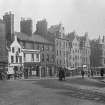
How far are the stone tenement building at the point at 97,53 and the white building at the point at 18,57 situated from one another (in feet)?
132

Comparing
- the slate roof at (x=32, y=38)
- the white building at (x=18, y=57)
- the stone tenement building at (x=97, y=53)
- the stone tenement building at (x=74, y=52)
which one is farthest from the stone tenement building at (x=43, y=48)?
the stone tenement building at (x=97, y=53)

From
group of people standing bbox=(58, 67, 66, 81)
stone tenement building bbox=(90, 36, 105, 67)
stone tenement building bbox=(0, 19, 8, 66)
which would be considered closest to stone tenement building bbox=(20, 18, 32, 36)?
stone tenement building bbox=(0, 19, 8, 66)

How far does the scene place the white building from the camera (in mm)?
58344

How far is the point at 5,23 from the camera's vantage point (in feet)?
197

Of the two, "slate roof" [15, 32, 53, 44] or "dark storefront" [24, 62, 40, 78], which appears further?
"slate roof" [15, 32, 53, 44]

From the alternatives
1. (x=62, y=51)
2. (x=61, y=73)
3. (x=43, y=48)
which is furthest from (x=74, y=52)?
(x=61, y=73)

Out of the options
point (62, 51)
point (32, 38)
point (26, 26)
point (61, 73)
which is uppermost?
point (26, 26)

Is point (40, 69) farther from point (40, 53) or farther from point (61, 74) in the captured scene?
point (61, 74)

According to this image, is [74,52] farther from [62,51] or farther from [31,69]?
[31,69]

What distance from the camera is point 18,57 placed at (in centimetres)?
6028

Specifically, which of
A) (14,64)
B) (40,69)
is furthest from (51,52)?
(14,64)

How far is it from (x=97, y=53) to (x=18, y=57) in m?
48.1

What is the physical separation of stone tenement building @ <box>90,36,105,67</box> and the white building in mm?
40300

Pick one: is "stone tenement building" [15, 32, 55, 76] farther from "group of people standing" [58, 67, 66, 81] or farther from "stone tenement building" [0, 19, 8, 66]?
"group of people standing" [58, 67, 66, 81]
